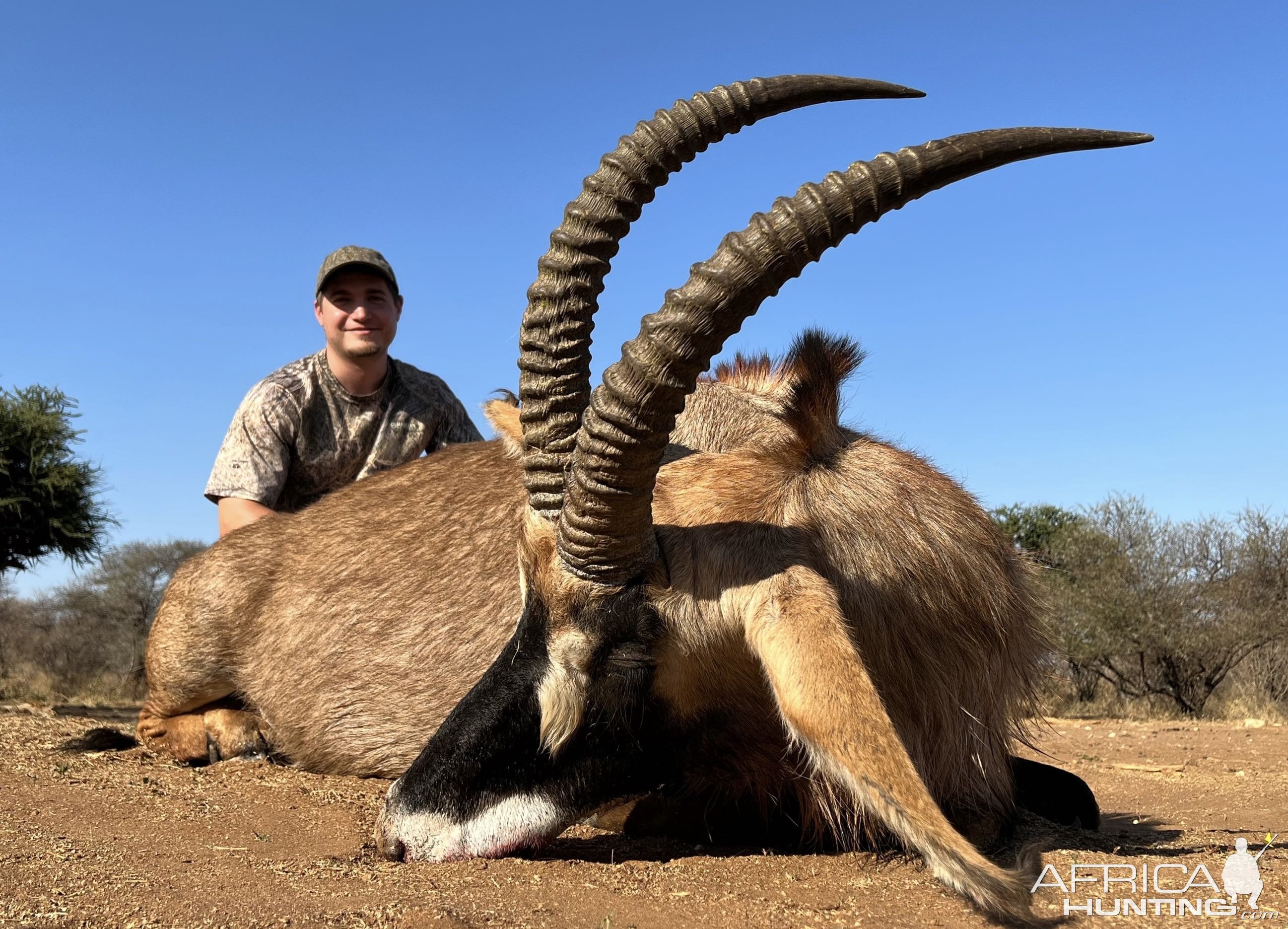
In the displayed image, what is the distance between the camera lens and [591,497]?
3.43 meters

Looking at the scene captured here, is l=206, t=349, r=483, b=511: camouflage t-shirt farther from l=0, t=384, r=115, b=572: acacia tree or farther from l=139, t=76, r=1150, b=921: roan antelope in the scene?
l=0, t=384, r=115, b=572: acacia tree

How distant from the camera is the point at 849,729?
300 centimetres

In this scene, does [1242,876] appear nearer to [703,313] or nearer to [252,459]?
[703,313]

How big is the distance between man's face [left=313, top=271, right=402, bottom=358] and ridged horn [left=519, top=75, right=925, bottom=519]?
407cm

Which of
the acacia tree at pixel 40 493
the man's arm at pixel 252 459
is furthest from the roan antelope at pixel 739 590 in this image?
the acacia tree at pixel 40 493

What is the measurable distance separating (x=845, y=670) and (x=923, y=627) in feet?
3.07

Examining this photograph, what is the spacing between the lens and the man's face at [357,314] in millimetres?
7863

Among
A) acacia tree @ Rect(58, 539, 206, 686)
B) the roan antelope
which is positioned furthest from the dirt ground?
acacia tree @ Rect(58, 539, 206, 686)

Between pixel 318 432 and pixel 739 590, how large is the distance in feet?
16.7

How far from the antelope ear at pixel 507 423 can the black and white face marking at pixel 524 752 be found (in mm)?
1290

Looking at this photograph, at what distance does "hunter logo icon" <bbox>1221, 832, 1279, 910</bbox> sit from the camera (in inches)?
130

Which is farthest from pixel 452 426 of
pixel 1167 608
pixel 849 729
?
pixel 1167 608

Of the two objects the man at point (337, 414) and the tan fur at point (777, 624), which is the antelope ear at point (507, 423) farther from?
the man at point (337, 414)

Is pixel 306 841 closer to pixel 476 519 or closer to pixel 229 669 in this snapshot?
pixel 476 519
